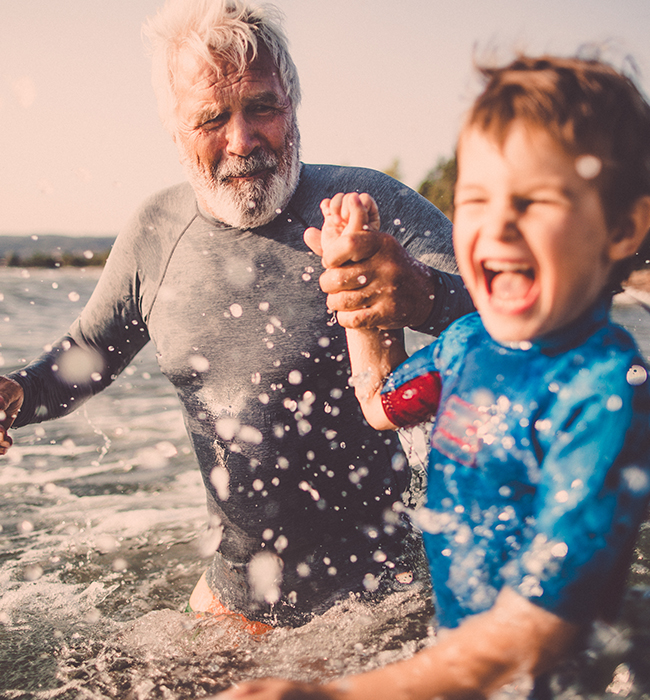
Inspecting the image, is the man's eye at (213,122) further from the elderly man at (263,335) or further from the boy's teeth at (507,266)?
the boy's teeth at (507,266)

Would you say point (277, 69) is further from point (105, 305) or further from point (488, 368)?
point (488, 368)

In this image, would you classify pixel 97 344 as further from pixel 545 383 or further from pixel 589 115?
pixel 589 115

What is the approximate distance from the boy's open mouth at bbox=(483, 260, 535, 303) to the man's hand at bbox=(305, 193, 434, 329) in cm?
35

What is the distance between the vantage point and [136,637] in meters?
2.48

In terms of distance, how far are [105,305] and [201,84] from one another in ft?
3.57

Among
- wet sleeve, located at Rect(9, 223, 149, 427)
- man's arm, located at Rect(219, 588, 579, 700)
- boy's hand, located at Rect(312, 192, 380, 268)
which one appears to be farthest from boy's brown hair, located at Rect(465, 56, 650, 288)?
wet sleeve, located at Rect(9, 223, 149, 427)

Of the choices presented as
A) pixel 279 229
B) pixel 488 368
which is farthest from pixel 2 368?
pixel 488 368

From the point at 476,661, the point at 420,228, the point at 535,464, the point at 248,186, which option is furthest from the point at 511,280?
the point at 248,186

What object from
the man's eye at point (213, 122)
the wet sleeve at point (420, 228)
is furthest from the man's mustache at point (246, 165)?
the wet sleeve at point (420, 228)

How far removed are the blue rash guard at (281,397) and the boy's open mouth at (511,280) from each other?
1.09 metres

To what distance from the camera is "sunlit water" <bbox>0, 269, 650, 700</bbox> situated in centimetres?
195

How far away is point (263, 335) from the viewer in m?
2.19

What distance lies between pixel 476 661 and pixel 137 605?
2.88 m

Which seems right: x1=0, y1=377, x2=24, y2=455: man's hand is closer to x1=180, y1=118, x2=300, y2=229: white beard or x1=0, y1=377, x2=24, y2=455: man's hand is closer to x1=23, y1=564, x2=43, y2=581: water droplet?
A: x1=180, y1=118, x2=300, y2=229: white beard
